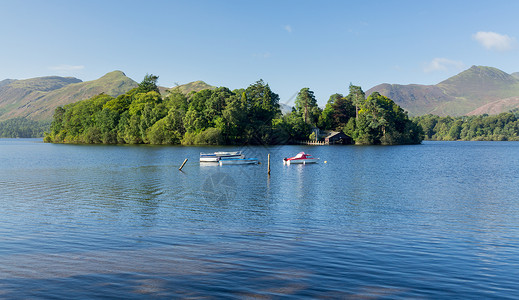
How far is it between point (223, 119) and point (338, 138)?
59295 mm

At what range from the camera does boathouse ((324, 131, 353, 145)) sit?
166600mm

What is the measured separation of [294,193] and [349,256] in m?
18.7

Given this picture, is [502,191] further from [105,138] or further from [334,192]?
[105,138]

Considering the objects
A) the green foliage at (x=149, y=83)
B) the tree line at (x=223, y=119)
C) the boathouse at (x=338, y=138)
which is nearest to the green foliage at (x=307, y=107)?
the tree line at (x=223, y=119)

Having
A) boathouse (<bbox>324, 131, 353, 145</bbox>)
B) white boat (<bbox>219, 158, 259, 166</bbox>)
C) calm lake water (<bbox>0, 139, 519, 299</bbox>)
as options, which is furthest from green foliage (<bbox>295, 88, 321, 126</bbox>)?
calm lake water (<bbox>0, 139, 519, 299</bbox>)

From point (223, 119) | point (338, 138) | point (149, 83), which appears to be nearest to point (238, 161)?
point (223, 119)

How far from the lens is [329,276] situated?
488 inches

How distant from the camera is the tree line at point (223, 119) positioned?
140375 millimetres

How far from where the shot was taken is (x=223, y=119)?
138 metres

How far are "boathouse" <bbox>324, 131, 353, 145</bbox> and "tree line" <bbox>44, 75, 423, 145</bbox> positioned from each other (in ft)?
10.2

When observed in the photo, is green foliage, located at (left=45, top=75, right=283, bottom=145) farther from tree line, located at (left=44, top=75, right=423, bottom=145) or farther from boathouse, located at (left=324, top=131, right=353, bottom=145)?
boathouse, located at (left=324, top=131, right=353, bottom=145)

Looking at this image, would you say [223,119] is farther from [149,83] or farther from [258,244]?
[258,244]

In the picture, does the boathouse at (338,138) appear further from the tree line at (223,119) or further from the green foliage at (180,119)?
the green foliage at (180,119)

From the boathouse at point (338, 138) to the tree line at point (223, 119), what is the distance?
10.2 ft
